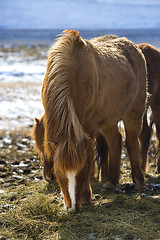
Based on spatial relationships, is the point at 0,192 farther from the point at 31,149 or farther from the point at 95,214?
the point at 31,149

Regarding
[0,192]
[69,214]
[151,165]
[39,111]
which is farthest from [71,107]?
[39,111]

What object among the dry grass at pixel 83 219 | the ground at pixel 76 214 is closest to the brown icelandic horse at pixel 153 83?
the ground at pixel 76 214

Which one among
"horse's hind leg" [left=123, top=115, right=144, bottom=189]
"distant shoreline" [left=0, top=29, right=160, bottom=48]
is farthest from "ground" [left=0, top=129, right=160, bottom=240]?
"distant shoreline" [left=0, top=29, right=160, bottom=48]

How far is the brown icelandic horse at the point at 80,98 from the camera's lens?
9.99ft

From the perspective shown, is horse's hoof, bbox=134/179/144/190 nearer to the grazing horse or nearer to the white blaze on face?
the grazing horse

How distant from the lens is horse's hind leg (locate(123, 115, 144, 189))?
4.87m

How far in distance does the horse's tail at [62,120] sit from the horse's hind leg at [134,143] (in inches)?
71.5

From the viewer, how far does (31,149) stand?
673 cm

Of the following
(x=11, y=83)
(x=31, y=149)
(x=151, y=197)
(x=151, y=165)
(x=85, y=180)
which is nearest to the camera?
(x=85, y=180)

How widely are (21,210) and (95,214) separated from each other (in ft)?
2.83

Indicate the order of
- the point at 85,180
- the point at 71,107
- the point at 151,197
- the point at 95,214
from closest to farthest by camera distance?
the point at 71,107, the point at 85,180, the point at 95,214, the point at 151,197

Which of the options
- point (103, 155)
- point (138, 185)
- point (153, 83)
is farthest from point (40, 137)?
point (153, 83)

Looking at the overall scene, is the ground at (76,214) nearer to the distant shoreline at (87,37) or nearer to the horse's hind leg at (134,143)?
the horse's hind leg at (134,143)

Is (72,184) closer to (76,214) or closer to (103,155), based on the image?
→ (76,214)
